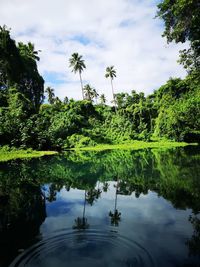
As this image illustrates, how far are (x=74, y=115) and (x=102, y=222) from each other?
4997 cm

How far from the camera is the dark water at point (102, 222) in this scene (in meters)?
6.61

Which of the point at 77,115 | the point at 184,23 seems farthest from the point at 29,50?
the point at 184,23

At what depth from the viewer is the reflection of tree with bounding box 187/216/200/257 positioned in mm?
6724

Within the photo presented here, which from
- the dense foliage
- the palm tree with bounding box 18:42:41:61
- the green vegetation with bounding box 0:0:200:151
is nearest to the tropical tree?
the green vegetation with bounding box 0:0:200:151

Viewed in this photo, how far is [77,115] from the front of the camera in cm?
5966

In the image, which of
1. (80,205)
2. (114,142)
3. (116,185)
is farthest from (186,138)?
(80,205)

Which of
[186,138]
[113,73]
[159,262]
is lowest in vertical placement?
[159,262]

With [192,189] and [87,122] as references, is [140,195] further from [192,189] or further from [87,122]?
[87,122]

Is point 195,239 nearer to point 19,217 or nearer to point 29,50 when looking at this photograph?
point 19,217

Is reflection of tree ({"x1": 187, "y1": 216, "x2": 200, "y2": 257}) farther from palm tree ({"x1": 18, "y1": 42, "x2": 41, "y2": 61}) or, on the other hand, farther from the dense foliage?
palm tree ({"x1": 18, "y1": 42, "x2": 41, "y2": 61})

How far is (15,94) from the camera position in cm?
4834

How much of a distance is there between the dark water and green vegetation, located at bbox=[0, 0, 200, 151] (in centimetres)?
1423

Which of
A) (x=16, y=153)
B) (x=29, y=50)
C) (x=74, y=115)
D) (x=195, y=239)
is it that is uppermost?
(x=29, y=50)

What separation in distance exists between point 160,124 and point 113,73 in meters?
21.1
